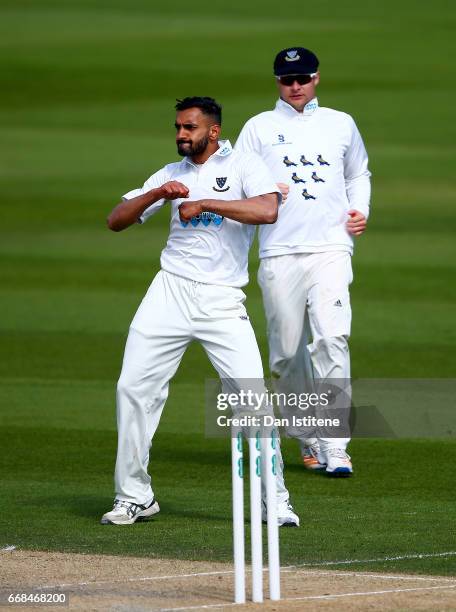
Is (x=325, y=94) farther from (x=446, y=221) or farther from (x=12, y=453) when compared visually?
(x=12, y=453)

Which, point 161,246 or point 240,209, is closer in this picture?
point 240,209

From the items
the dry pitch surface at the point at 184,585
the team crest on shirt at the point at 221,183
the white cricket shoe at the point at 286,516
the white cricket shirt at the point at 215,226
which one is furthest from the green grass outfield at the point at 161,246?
the team crest on shirt at the point at 221,183

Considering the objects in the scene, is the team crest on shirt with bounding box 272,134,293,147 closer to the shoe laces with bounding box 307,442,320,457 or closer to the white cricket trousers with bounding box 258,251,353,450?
the white cricket trousers with bounding box 258,251,353,450

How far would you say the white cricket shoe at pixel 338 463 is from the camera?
8980 mm

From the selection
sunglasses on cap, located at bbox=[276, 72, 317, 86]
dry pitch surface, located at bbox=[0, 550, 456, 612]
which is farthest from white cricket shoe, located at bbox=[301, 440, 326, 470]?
dry pitch surface, located at bbox=[0, 550, 456, 612]

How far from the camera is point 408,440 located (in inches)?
398

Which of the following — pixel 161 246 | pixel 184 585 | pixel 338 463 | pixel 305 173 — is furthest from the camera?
pixel 161 246

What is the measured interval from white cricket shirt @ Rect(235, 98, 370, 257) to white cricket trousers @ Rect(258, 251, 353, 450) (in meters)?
→ 0.10

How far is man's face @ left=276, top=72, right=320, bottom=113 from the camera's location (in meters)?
9.34

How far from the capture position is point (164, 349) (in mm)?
7691

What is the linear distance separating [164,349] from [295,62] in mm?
2392

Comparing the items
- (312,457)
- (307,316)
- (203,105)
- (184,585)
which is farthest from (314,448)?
(184,585)

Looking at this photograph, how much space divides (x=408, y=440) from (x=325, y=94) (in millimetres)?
18100

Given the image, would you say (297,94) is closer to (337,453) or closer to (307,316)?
(307,316)
